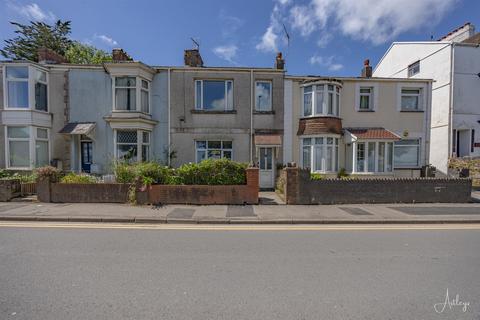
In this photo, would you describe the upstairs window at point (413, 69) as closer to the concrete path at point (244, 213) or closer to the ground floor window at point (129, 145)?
the concrete path at point (244, 213)

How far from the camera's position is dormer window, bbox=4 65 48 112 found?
1172 centimetres

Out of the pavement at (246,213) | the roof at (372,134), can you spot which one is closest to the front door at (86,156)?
the pavement at (246,213)

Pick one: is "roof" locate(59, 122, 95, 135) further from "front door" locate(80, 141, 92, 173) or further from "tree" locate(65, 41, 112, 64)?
"tree" locate(65, 41, 112, 64)

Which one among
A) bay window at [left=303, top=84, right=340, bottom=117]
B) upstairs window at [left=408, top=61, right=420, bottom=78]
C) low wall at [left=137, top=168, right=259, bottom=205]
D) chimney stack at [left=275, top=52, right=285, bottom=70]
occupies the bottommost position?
low wall at [left=137, top=168, right=259, bottom=205]

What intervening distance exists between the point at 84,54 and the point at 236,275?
28804 mm

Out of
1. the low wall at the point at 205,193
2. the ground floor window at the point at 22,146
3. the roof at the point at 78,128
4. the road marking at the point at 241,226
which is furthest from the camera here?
the roof at the point at 78,128

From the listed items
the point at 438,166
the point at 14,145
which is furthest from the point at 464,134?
the point at 14,145

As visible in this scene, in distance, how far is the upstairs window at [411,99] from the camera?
13859mm

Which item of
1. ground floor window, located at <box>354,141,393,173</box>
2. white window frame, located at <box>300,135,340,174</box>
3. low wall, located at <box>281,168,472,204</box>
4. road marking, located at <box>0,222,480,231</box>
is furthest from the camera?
white window frame, located at <box>300,135,340,174</box>

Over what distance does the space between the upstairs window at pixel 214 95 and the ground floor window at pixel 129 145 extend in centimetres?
356

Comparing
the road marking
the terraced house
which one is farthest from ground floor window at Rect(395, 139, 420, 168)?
the road marking

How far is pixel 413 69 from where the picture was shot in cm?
1820

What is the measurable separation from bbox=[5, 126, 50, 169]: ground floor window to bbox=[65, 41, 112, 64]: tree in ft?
43.1

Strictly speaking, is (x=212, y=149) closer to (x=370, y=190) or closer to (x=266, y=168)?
(x=266, y=168)
